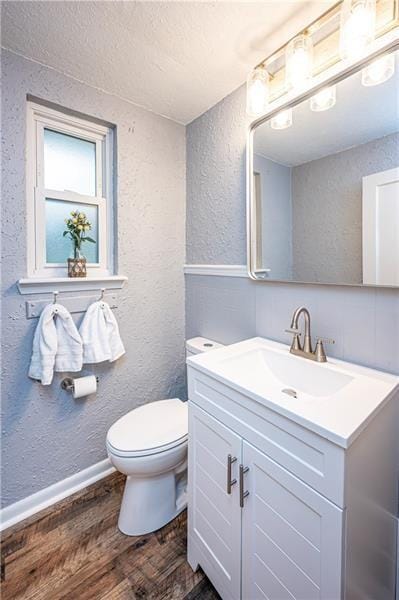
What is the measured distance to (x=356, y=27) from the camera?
3.11ft

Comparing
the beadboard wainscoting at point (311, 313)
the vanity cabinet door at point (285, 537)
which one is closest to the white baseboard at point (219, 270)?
the beadboard wainscoting at point (311, 313)

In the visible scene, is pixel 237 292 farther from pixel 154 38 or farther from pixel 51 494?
pixel 51 494

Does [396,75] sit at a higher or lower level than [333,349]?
higher

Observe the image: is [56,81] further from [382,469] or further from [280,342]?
[382,469]

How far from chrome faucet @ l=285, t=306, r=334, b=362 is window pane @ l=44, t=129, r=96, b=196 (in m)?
1.32

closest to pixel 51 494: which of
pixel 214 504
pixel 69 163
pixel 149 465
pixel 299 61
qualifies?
pixel 149 465

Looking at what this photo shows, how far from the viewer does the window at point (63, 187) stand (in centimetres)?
138

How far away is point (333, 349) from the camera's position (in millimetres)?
1111

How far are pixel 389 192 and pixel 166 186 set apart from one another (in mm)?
1248

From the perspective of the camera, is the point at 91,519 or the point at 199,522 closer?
the point at 199,522

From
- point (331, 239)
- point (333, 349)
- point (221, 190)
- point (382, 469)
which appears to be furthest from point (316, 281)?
point (221, 190)

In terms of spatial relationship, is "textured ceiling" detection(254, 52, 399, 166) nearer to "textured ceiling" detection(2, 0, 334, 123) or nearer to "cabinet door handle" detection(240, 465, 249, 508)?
"textured ceiling" detection(2, 0, 334, 123)

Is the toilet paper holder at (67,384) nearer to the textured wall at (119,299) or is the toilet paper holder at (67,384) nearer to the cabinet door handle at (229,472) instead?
the textured wall at (119,299)

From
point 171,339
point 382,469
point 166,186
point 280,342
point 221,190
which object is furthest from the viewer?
point 171,339
